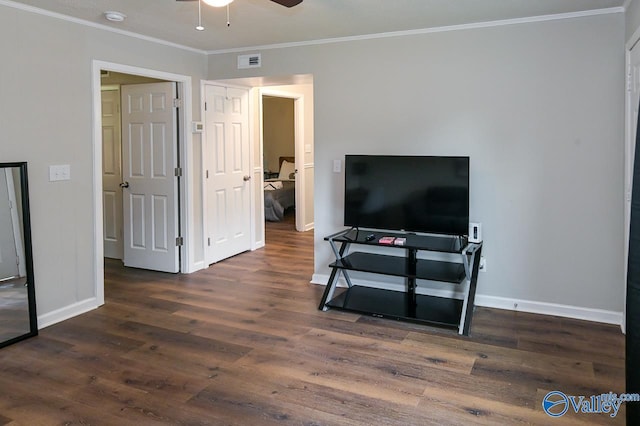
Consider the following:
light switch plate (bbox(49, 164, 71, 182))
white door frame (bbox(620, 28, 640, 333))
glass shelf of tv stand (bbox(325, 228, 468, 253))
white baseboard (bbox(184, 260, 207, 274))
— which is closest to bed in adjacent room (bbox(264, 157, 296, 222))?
white baseboard (bbox(184, 260, 207, 274))

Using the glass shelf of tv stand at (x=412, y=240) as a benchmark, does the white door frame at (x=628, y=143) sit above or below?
above

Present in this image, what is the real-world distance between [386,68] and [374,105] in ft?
1.11

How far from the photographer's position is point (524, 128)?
4098 millimetres

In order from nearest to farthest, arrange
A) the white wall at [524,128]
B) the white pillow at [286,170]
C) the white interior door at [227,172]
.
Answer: the white wall at [524,128] < the white interior door at [227,172] < the white pillow at [286,170]

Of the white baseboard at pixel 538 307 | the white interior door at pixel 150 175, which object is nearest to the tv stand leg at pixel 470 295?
the white baseboard at pixel 538 307

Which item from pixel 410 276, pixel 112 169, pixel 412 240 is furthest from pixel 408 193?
pixel 112 169

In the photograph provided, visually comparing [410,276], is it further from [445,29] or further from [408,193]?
[445,29]

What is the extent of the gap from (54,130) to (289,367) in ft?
8.43

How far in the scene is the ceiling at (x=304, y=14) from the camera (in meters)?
3.61

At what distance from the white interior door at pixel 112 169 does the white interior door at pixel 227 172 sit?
1.13 meters

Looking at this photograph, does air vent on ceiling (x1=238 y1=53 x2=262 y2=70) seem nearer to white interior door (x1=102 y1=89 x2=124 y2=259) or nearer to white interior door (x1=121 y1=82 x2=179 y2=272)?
white interior door (x1=121 y1=82 x2=179 y2=272)

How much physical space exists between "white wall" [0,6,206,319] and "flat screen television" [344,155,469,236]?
2.23 m

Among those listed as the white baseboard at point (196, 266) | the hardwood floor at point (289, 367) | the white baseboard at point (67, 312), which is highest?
the white baseboard at point (196, 266)

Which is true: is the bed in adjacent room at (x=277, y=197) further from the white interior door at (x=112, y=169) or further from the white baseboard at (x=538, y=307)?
the white baseboard at (x=538, y=307)
